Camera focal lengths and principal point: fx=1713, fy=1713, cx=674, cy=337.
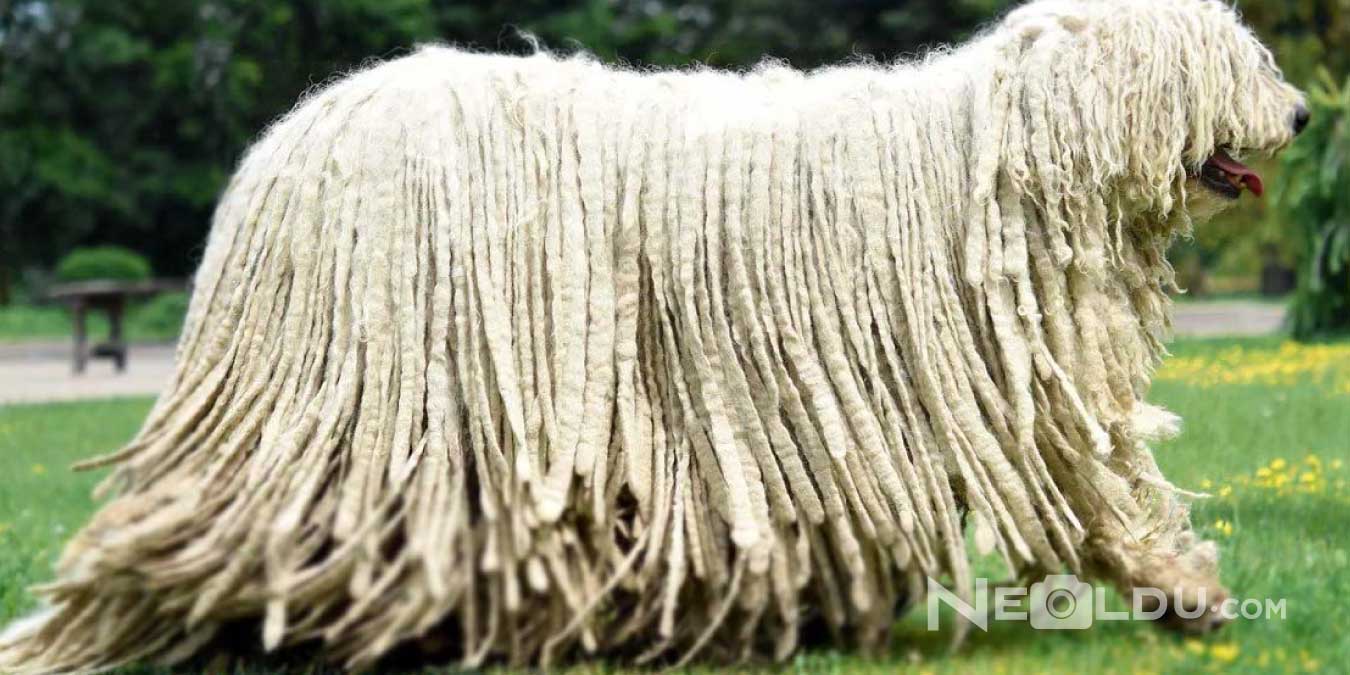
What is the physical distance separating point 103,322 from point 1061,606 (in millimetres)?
25006

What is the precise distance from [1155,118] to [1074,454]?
89 centimetres

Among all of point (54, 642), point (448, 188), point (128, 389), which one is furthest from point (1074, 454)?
point (128, 389)

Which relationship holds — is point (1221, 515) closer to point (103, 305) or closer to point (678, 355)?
point (678, 355)

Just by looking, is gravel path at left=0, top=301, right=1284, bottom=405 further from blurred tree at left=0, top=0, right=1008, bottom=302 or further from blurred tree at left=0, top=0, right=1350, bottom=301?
blurred tree at left=0, top=0, right=1008, bottom=302

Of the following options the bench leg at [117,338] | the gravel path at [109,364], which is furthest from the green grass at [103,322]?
the bench leg at [117,338]

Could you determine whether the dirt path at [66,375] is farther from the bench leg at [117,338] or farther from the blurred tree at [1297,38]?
the blurred tree at [1297,38]

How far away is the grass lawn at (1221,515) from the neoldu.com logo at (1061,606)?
0.13ft

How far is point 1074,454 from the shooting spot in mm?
4281

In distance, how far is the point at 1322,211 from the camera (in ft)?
45.8

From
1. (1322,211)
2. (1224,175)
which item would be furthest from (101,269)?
(1224,175)

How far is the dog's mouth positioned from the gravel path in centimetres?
752

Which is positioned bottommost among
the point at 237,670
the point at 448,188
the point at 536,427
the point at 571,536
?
the point at 237,670

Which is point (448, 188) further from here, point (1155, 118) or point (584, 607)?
point (1155, 118)

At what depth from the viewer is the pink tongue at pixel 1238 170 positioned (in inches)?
179
